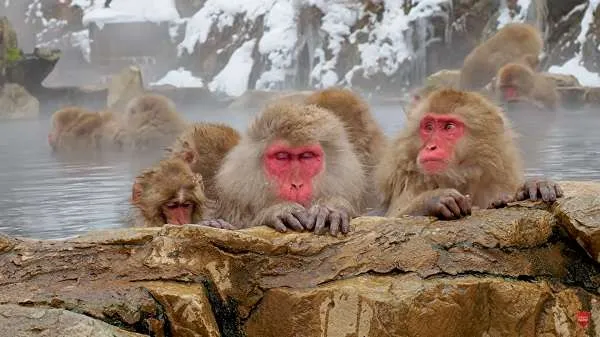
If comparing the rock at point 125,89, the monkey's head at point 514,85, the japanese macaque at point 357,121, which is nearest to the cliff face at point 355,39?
the rock at point 125,89

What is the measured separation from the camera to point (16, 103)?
19656 mm

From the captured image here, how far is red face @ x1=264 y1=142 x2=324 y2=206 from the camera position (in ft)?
12.1

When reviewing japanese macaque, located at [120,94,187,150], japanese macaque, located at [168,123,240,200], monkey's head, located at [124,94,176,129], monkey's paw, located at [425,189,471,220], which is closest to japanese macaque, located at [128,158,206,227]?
japanese macaque, located at [168,123,240,200]

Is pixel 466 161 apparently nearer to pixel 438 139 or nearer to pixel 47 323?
pixel 438 139

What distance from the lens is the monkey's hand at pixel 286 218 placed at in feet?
10.1

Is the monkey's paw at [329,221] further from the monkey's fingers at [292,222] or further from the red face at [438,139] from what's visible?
the red face at [438,139]

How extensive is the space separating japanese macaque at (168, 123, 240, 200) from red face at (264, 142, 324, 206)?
91cm

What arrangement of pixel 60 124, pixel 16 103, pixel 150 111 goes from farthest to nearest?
pixel 16 103 → pixel 60 124 → pixel 150 111

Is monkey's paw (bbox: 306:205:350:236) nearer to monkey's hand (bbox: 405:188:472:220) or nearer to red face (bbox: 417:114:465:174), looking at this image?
monkey's hand (bbox: 405:188:472:220)

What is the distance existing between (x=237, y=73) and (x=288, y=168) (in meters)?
19.4

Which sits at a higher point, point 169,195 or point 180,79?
point 169,195

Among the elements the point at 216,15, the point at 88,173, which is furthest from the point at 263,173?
the point at 216,15

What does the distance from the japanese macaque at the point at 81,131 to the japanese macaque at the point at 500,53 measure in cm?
624

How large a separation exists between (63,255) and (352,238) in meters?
0.87
